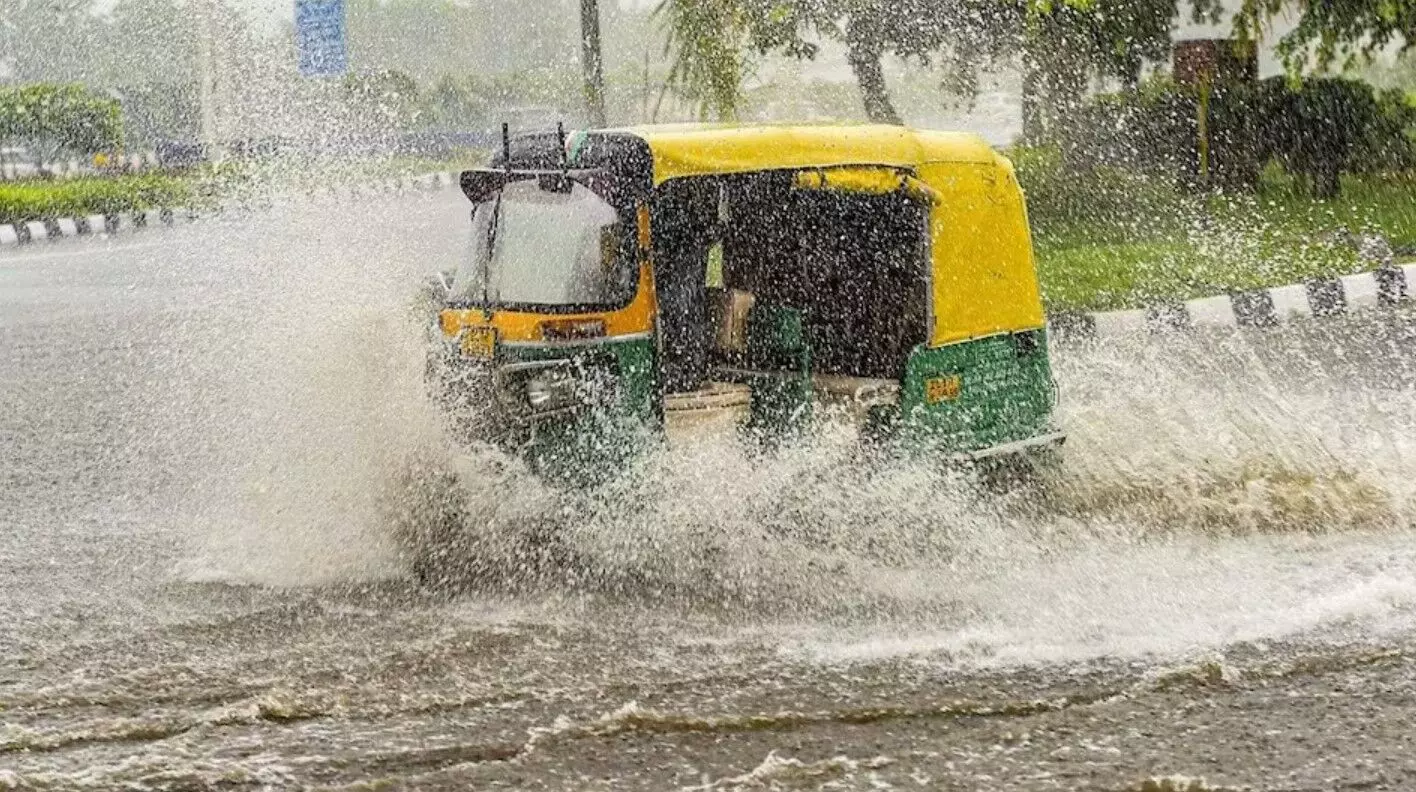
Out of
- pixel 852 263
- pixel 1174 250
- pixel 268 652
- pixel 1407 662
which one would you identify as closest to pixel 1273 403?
pixel 852 263

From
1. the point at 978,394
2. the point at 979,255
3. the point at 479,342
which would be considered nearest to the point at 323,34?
the point at 979,255

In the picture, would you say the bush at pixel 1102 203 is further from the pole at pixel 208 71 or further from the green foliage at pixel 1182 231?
the pole at pixel 208 71

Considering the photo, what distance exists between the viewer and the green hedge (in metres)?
27.6

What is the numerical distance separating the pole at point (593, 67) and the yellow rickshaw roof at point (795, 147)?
17.9 m

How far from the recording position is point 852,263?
26.1ft

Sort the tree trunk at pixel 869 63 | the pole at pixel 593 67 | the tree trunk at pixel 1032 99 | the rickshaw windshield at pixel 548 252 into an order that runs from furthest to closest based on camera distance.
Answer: the pole at pixel 593 67, the tree trunk at pixel 869 63, the tree trunk at pixel 1032 99, the rickshaw windshield at pixel 548 252

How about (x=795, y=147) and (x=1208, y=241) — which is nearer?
(x=795, y=147)

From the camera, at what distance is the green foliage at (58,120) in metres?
39.7

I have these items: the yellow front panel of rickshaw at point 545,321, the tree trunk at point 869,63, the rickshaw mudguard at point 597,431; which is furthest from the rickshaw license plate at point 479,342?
the tree trunk at point 869,63

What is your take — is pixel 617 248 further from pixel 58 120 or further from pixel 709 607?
pixel 58 120

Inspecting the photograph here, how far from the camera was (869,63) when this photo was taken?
22797mm

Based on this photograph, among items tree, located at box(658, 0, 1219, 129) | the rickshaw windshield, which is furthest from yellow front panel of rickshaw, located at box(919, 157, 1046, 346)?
tree, located at box(658, 0, 1219, 129)

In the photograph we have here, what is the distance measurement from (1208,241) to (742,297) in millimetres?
10933

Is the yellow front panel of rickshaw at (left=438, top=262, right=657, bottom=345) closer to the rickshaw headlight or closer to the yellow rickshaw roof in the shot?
the rickshaw headlight
